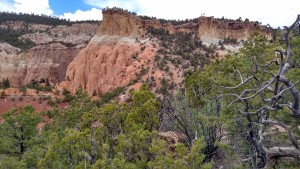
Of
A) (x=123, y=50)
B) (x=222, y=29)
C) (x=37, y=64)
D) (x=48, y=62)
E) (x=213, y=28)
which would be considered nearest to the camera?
(x=123, y=50)

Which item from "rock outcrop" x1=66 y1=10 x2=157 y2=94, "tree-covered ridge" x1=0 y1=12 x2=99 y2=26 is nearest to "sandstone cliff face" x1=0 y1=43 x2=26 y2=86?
"rock outcrop" x1=66 y1=10 x2=157 y2=94

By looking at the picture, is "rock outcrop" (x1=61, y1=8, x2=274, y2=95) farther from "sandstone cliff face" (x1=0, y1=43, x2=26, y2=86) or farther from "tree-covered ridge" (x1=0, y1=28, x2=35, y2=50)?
"tree-covered ridge" (x1=0, y1=28, x2=35, y2=50)

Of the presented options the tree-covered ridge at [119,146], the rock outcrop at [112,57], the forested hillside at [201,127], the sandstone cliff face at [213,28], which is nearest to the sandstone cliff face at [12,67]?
the rock outcrop at [112,57]

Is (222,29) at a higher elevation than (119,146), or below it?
higher

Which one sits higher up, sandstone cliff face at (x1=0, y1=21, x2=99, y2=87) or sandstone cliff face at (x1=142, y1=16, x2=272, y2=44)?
sandstone cliff face at (x1=142, y1=16, x2=272, y2=44)

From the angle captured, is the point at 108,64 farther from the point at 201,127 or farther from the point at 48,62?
the point at 201,127

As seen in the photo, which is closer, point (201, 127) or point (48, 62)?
point (201, 127)

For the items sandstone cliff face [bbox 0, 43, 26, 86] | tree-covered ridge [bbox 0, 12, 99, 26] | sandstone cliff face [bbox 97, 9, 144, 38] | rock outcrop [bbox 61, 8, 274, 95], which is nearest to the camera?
rock outcrop [bbox 61, 8, 274, 95]

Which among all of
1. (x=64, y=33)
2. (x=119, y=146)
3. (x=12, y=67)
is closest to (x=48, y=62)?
(x=12, y=67)

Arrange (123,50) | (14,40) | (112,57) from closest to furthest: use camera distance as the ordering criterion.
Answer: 1. (123,50)
2. (112,57)
3. (14,40)

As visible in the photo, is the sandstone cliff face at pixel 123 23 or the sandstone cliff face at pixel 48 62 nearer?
the sandstone cliff face at pixel 123 23

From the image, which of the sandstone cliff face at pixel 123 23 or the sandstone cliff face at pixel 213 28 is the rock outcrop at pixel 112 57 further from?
the sandstone cliff face at pixel 213 28

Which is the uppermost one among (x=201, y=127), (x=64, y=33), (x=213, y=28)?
(x=213, y=28)

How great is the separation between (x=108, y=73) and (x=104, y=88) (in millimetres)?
2142
